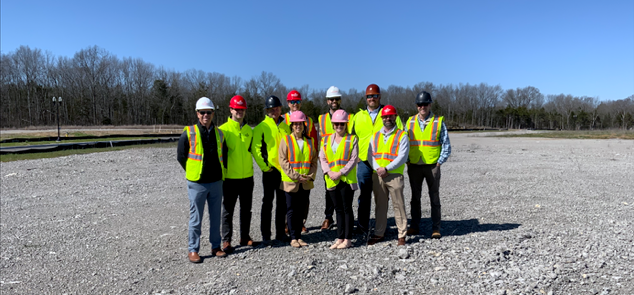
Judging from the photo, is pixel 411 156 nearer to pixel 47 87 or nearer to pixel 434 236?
pixel 434 236

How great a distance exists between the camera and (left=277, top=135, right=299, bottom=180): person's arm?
209 inches

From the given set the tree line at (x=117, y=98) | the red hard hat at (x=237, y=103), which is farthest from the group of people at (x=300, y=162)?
the tree line at (x=117, y=98)

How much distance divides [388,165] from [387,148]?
9.4 inches

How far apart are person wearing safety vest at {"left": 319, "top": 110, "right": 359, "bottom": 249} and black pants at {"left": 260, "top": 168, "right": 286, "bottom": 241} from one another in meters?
0.74

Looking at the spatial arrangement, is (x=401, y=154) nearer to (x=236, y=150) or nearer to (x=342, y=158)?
(x=342, y=158)

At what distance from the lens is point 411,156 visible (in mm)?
5730

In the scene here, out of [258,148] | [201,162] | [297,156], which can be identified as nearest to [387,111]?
[297,156]

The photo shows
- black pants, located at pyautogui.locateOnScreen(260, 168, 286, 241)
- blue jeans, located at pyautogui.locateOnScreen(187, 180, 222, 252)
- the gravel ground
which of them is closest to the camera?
the gravel ground

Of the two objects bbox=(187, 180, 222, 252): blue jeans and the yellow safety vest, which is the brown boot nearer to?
bbox=(187, 180, 222, 252): blue jeans

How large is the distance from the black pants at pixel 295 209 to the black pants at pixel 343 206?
1.49 ft

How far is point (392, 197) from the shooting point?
5555 mm

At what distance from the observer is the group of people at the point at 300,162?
5.00 m

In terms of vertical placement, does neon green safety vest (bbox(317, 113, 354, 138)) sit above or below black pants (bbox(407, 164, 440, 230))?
above

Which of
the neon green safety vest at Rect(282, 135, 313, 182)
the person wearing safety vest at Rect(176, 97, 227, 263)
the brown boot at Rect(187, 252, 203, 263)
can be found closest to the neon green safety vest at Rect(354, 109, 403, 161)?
the neon green safety vest at Rect(282, 135, 313, 182)
